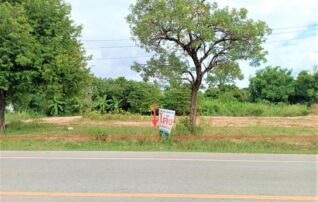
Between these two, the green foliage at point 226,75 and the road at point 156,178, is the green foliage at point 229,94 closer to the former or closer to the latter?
the green foliage at point 226,75

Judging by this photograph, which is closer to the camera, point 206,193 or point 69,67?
point 206,193

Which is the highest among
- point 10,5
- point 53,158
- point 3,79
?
point 10,5

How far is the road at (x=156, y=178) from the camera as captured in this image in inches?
210

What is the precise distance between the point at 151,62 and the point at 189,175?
8.16m

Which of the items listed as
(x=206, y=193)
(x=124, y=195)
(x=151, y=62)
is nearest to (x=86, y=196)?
(x=124, y=195)

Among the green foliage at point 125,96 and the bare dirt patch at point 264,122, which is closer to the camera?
the bare dirt patch at point 264,122

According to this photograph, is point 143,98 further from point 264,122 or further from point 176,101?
point 264,122

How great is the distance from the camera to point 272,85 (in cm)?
4791

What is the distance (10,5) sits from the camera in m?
14.4

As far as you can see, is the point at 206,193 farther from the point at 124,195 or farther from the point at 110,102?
the point at 110,102

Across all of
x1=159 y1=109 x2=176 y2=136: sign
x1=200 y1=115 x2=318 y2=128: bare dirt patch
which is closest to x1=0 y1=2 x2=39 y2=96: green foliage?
x1=159 y1=109 x2=176 y2=136: sign

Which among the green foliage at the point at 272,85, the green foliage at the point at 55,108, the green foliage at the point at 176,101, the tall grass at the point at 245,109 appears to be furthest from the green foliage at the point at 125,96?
the green foliage at the point at 272,85

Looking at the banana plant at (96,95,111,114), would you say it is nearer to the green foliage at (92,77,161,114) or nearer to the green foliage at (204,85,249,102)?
the green foliage at (92,77,161,114)

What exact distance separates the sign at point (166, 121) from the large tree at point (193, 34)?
158 cm
